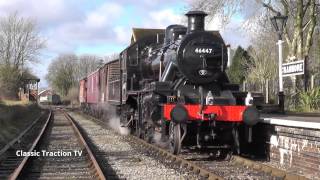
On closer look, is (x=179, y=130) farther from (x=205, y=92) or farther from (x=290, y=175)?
(x=290, y=175)

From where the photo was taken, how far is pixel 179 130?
11820mm

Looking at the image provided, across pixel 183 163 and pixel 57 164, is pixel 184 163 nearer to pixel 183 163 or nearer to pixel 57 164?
pixel 183 163

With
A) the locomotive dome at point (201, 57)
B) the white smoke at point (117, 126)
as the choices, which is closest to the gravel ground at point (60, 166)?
the locomotive dome at point (201, 57)

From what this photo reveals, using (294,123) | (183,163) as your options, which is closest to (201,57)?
(183,163)

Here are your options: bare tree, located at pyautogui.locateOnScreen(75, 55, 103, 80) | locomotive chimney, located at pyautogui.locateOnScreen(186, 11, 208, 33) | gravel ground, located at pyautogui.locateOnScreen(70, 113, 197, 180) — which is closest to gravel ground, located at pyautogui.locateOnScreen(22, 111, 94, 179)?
gravel ground, located at pyautogui.locateOnScreen(70, 113, 197, 180)

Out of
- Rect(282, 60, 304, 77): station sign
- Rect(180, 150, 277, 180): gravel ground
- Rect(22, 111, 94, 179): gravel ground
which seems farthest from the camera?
Rect(282, 60, 304, 77): station sign

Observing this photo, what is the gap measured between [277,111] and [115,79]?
7.43m

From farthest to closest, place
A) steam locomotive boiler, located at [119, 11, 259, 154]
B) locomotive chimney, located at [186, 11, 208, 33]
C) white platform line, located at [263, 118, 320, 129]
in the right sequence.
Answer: locomotive chimney, located at [186, 11, 208, 33], steam locomotive boiler, located at [119, 11, 259, 154], white platform line, located at [263, 118, 320, 129]

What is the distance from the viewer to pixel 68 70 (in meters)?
106

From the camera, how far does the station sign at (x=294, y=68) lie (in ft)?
49.4

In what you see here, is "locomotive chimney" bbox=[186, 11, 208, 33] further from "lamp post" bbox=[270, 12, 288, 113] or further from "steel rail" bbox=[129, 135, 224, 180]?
"lamp post" bbox=[270, 12, 288, 113]

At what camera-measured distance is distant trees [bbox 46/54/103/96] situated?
103188mm

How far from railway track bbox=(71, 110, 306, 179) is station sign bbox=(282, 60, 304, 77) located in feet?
14.0

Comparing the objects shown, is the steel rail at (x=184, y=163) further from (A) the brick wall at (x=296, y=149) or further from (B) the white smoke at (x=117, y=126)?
(B) the white smoke at (x=117, y=126)
